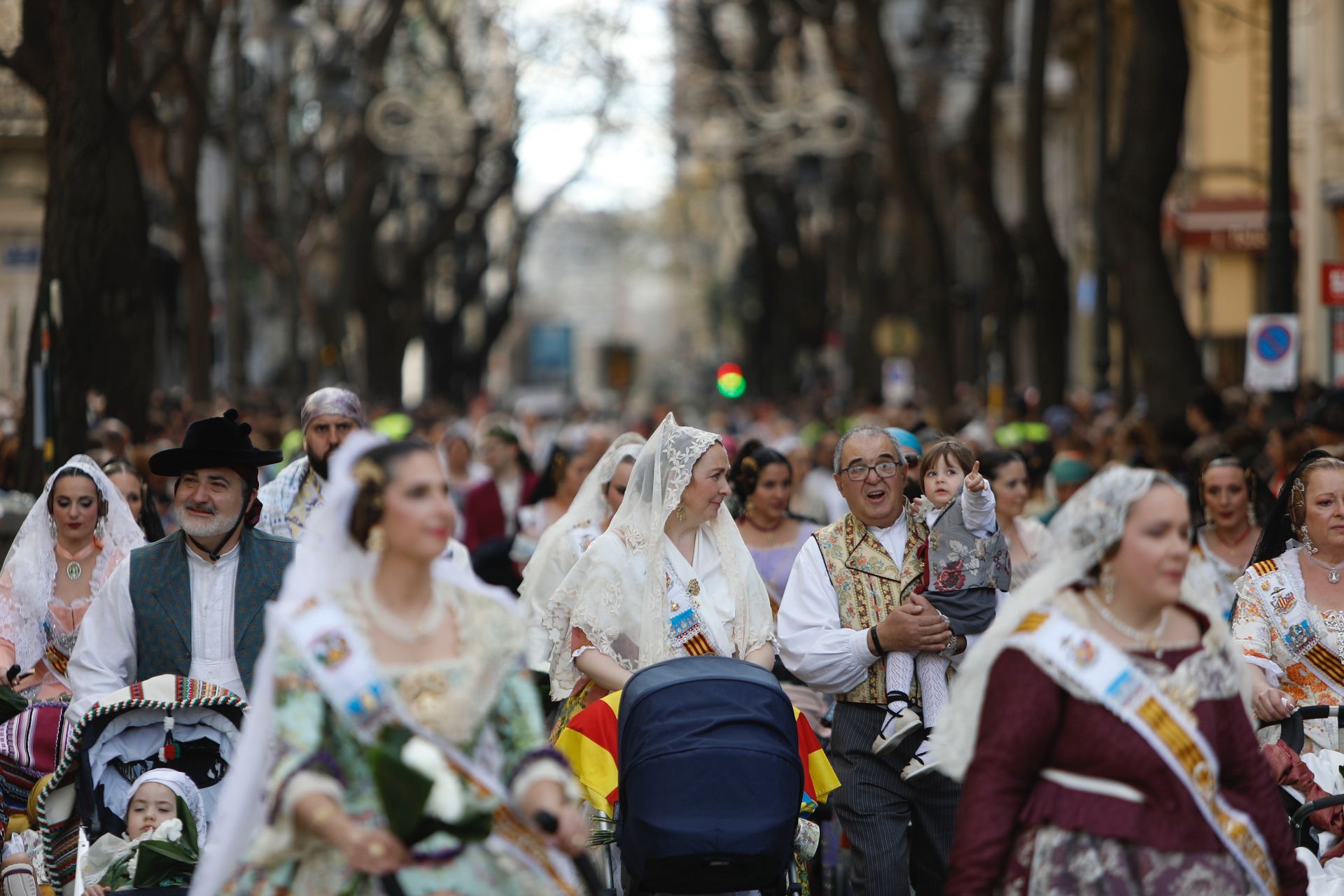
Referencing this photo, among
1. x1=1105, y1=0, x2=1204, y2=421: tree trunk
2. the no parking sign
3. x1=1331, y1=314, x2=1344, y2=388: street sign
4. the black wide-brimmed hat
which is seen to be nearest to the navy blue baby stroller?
the black wide-brimmed hat

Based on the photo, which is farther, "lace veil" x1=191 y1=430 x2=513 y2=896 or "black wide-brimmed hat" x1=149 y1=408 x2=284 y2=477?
"black wide-brimmed hat" x1=149 y1=408 x2=284 y2=477

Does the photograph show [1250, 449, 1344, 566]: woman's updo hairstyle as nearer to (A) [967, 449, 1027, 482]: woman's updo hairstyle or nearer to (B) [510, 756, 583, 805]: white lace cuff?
(A) [967, 449, 1027, 482]: woman's updo hairstyle

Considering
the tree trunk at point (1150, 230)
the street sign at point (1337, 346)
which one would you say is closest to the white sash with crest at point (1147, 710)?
the tree trunk at point (1150, 230)

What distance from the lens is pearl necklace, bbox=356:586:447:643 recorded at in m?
4.82

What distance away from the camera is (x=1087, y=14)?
39438 mm

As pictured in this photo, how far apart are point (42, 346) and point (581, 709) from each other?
24.6ft

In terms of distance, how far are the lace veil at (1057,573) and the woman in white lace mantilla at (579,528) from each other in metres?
3.92

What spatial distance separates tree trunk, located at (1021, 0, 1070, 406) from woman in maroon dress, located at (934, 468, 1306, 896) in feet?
65.2

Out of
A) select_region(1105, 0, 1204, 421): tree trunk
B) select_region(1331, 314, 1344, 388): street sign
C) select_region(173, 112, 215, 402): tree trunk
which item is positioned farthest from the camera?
select_region(173, 112, 215, 402): tree trunk

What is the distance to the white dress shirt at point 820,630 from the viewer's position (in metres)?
7.15

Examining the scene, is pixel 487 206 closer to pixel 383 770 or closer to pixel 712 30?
pixel 712 30

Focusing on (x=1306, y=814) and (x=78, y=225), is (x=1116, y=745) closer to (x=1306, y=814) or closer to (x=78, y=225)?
(x=1306, y=814)

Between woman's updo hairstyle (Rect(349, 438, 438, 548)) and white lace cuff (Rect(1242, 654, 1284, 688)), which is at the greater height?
woman's updo hairstyle (Rect(349, 438, 438, 548))

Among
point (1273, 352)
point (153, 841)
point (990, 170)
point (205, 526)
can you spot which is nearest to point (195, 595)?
point (205, 526)
